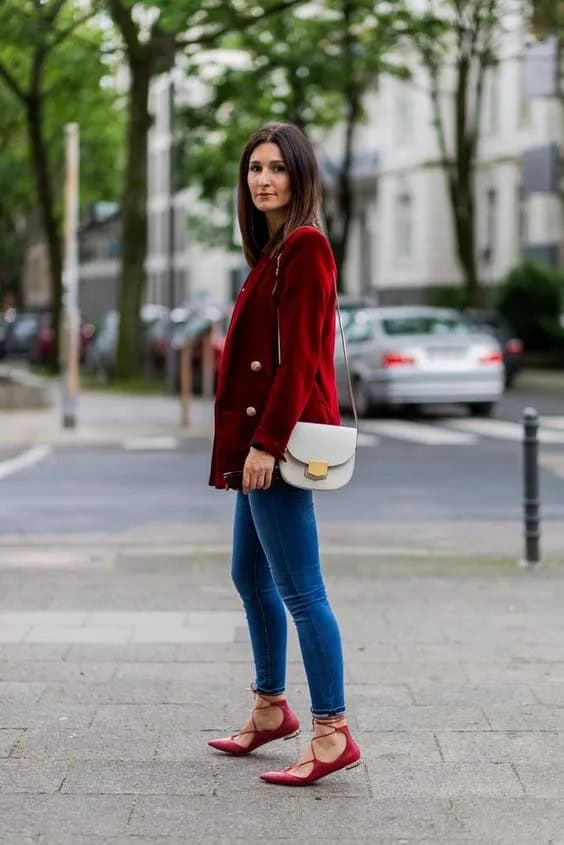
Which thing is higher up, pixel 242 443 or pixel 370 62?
pixel 370 62

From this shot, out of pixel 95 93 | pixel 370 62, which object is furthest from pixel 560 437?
pixel 95 93

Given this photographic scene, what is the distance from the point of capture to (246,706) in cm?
607

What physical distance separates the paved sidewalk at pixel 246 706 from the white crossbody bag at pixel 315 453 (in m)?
0.81

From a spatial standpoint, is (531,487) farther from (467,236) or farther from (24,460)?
(467,236)

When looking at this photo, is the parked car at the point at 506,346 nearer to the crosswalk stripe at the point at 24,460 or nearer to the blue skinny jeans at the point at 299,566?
the crosswalk stripe at the point at 24,460

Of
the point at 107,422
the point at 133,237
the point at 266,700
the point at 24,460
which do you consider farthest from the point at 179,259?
the point at 266,700

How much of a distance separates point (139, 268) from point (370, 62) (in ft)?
20.5

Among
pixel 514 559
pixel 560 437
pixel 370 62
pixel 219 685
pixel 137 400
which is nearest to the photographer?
pixel 219 685

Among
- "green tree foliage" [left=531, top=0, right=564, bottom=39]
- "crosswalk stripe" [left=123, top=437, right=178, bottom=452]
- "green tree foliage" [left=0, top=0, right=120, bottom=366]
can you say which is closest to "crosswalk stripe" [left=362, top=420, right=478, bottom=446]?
"crosswalk stripe" [left=123, top=437, right=178, bottom=452]

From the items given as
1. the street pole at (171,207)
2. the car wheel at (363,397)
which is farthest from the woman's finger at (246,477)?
the street pole at (171,207)

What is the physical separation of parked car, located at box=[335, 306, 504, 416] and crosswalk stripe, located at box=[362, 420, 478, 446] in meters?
0.43

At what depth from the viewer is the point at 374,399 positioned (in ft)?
77.2

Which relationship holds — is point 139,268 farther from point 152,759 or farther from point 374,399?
point 152,759

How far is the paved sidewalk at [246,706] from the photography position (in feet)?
15.3
